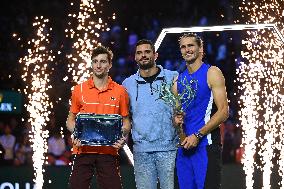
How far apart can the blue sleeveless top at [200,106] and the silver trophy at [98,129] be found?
1.87 feet

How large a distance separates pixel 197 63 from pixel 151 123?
661 millimetres

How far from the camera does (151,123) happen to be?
16.9 feet

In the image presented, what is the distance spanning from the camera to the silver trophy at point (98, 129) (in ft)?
16.1

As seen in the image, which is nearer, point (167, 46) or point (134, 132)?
point (134, 132)

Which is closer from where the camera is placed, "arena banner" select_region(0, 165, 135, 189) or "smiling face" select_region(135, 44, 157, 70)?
"smiling face" select_region(135, 44, 157, 70)

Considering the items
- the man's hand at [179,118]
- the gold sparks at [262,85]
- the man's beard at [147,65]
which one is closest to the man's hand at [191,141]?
the man's hand at [179,118]

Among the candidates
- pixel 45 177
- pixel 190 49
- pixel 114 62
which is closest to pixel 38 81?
pixel 114 62

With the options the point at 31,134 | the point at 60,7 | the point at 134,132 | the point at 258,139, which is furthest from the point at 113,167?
the point at 60,7

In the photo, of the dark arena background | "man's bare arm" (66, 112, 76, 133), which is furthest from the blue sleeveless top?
the dark arena background

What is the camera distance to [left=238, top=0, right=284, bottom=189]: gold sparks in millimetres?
11711

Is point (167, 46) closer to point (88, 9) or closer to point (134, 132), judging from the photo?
point (88, 9)

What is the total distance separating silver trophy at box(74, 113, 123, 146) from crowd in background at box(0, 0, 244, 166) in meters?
4.77

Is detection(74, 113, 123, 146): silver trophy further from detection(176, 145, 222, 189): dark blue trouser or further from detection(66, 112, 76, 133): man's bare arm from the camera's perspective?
detection(176, 145, 222, 189): dark blue trouser

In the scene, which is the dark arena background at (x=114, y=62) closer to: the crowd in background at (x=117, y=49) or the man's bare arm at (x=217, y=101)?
the crowd in background at (x=117, y=49)
